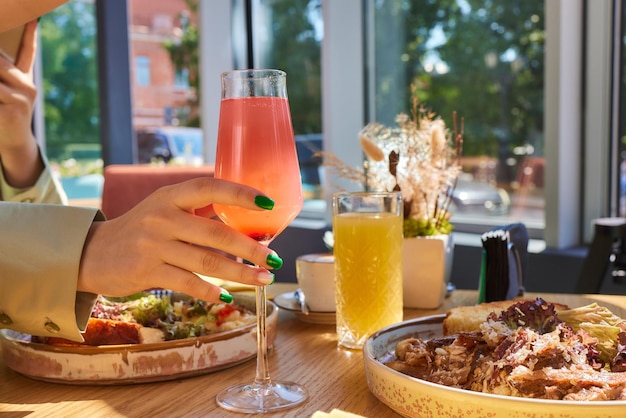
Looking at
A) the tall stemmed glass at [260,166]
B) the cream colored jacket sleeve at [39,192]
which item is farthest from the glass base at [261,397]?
the cream colored jacket sleeve at [39,192]

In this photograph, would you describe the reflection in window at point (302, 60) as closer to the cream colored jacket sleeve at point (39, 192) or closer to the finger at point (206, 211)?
the cream colored jacket sleeve at point (39, 192)

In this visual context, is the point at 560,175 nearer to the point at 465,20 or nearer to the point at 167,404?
the point at 465,20

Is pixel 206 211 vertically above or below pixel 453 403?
above

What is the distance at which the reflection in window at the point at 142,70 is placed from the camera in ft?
17.1

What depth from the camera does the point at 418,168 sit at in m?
1.32

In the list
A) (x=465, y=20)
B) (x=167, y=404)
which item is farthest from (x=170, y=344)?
(x=465, y=20)

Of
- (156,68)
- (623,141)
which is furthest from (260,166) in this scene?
(156,68)

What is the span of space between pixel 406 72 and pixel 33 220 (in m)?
2.88

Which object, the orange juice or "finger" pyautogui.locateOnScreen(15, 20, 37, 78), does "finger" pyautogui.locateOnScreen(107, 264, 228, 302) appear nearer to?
the orange juice

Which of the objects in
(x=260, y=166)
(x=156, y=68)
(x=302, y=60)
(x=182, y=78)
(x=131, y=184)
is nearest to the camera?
(x=260, y=166)

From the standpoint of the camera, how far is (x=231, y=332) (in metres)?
0.90

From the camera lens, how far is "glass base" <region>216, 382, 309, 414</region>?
76cm

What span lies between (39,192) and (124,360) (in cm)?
94

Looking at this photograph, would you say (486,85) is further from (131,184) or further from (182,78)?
(182,78)
